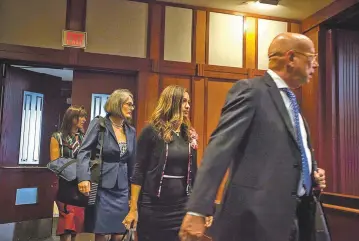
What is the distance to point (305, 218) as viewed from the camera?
4.25 ft

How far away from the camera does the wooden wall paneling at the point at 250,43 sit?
14.5ft

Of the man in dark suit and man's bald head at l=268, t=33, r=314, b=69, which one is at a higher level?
man's bald head at l=268, t=33, r=314, b=69

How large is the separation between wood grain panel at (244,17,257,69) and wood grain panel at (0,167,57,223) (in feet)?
9.23

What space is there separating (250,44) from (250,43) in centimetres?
1

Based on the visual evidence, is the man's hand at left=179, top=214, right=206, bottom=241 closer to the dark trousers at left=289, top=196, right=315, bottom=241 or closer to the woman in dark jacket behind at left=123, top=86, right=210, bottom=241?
the dark trousers at left=289, top=196, right=315, bottom=241

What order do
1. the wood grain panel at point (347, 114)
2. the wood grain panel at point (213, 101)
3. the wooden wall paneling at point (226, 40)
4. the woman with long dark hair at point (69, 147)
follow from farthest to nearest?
1. the wooden wall paneling at point (226, 40)
2. the wood grain panel at point (213, 101)
3. the wood grain panel at point (347, 114)
4. the woman with long dark hair at point (69, 147)

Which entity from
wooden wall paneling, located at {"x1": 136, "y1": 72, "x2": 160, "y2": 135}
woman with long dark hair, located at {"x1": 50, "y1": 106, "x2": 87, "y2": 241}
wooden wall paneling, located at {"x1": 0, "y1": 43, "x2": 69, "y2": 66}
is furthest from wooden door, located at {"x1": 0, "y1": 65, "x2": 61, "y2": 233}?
wooden wall paneling, located at {"x1": 136, "y1": 72, "x2": 160, "y2": 135}

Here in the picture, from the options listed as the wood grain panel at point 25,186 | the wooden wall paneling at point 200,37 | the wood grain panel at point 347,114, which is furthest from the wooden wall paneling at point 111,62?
the wood grain panel at point 347,114

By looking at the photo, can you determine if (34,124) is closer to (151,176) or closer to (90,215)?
(90,215)

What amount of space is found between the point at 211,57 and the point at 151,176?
2.47m

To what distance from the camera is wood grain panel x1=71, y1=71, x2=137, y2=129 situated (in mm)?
4020

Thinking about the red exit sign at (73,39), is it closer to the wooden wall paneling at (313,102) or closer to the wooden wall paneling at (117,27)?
the wooden wall paneling at (117,27)

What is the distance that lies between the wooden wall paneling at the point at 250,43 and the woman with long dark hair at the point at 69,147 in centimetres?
201

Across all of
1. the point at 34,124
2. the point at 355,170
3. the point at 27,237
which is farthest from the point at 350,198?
the point at 34,124
